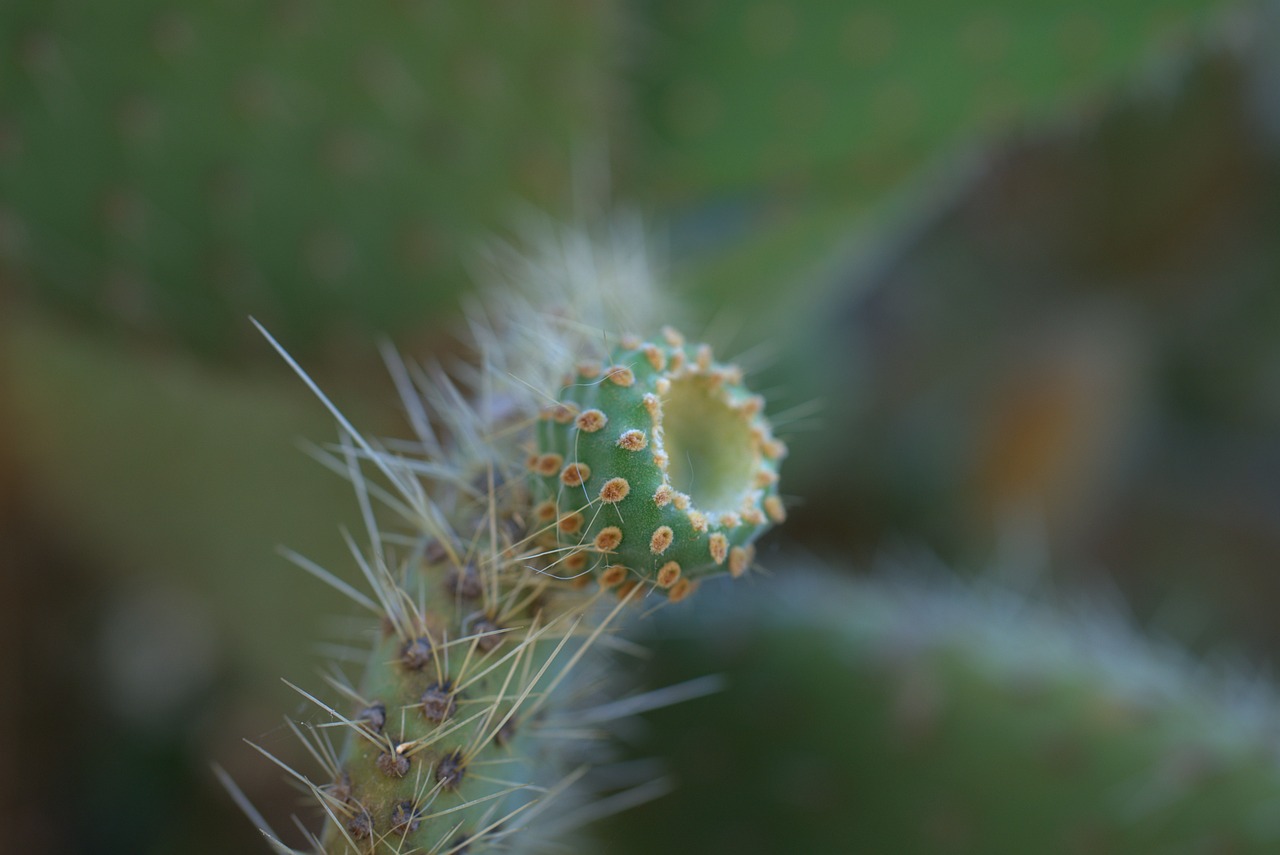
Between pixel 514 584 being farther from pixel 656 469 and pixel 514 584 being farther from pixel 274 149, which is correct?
pixel 274 149

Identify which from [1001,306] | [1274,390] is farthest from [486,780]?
[1274,390]

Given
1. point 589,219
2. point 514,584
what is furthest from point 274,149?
point 514,584

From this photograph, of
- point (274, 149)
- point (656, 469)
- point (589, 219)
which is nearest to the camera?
→ point (656, 469)

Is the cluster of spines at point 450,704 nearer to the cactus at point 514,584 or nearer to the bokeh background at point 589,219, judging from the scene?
the cactus at point 514,584

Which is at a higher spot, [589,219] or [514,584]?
[589,219]

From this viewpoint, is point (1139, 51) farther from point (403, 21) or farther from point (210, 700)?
point (210, 700)

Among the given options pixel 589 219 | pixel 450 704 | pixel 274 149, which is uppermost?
pixel 274 149

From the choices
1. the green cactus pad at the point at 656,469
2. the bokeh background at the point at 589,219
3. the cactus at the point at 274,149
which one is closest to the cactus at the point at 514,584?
the green cactus pad at the point at 656,469
